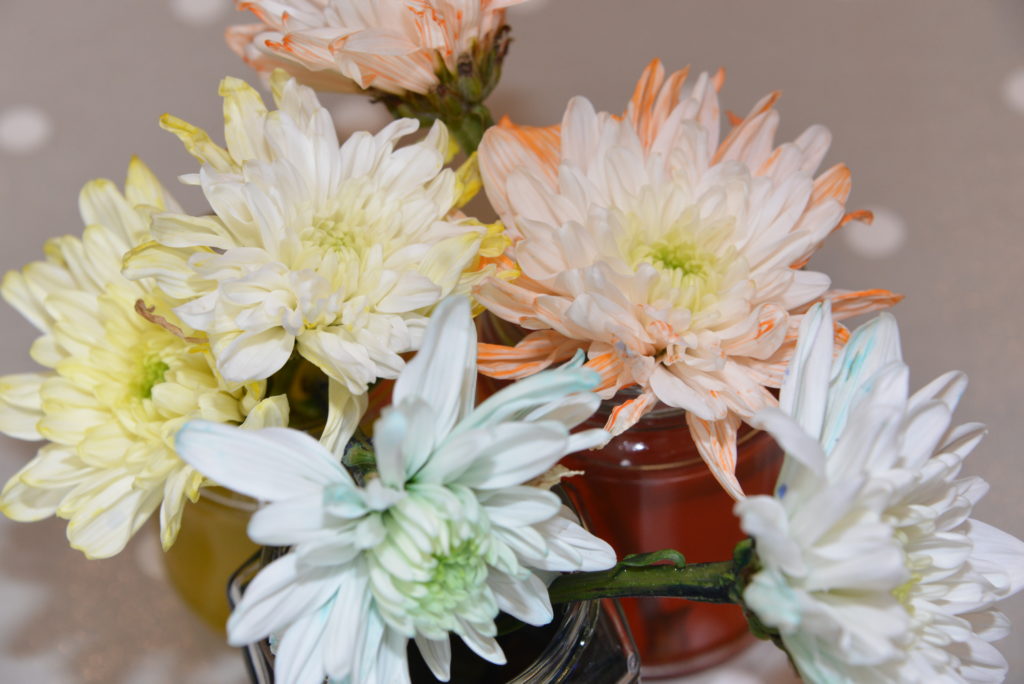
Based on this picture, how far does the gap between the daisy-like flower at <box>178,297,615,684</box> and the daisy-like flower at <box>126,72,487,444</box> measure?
2.2 inches

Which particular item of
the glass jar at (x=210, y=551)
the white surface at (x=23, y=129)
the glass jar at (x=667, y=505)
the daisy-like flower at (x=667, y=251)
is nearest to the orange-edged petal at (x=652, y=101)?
the daisy-like flower at (x=667, y=251)

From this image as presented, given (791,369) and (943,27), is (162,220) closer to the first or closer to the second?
(791,369)

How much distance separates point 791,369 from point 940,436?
0.14ft

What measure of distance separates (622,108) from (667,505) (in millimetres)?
285

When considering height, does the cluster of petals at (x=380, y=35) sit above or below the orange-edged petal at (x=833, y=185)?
above

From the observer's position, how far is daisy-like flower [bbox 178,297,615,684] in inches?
10.3

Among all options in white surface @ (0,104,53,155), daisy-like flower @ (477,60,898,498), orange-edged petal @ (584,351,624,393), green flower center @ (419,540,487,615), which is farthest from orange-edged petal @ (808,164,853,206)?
white surface @ (0,104,53,155)

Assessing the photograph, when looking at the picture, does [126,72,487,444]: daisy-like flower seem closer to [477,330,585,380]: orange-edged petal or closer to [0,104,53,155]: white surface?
[477,330,585,380]: orange-edged petal

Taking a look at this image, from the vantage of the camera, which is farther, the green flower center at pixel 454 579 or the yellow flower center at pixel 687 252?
the yellow flower center at pixel 687 252

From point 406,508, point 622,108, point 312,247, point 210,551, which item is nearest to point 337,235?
point 312,247

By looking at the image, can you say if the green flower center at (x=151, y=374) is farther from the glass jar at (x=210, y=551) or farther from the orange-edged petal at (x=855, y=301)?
the orange-edged petal at (x=855, y=301)

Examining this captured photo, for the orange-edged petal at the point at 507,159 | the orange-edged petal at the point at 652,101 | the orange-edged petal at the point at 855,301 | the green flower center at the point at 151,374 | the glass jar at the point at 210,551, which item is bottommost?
the glass jar at the point at 210,551

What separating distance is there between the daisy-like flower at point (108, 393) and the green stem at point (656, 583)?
104 millimetres

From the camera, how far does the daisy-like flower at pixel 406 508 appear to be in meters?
0.26
